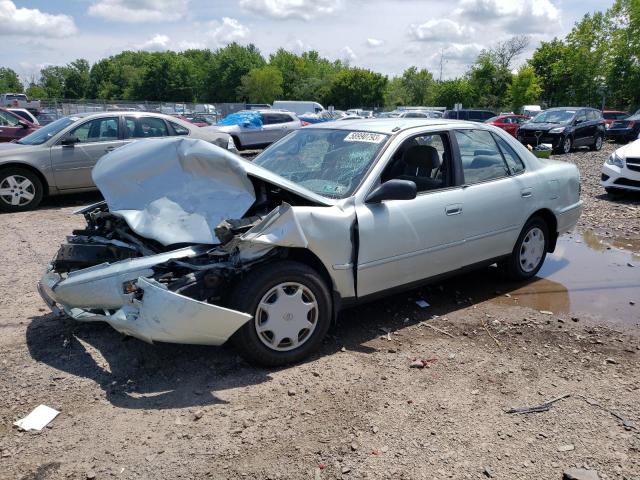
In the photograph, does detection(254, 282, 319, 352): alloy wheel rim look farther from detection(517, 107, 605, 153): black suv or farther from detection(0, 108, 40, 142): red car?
detection(517, 107, 605, 153): black suv

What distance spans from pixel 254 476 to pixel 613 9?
54663 mm

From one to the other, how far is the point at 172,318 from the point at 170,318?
0.01 m

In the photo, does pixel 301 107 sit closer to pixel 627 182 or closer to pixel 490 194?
pixel 627 182

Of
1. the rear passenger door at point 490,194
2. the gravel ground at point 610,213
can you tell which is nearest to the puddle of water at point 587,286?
the rear passenger door at point 490,194

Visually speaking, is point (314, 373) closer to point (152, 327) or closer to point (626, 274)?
point (152, 327)

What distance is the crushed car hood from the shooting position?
3748 millimetres

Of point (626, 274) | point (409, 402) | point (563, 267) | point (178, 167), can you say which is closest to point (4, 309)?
point (178, 167)

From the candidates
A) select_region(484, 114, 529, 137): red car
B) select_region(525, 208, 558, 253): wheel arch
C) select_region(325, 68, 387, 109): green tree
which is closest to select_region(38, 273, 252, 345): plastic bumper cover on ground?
select_region(525, 208, 558, 253): wheel arch

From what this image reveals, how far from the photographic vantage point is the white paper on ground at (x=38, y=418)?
3.07 metres

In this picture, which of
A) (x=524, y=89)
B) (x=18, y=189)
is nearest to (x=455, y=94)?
(x=524, y=89)

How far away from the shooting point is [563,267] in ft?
20.7

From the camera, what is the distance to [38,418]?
3.14 m

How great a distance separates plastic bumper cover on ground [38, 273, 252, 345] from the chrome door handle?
6.64 ft

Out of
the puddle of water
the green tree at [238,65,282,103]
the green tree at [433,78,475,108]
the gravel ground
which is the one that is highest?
the green tree at [238,65,282,103]
